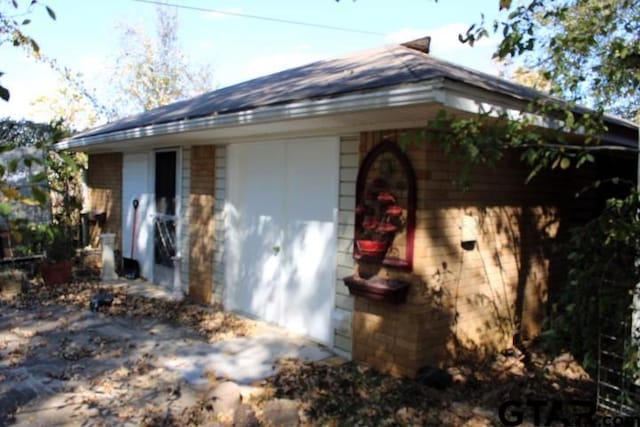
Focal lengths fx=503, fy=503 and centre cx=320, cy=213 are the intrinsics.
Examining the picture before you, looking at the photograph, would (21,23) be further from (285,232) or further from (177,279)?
(177,279)

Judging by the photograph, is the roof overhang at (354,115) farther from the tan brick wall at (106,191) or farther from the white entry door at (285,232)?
the tan brick wall at (106,191)

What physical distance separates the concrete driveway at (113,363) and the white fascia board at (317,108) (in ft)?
7.94

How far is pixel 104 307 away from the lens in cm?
693

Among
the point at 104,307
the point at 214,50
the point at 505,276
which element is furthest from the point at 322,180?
the point at 214,50

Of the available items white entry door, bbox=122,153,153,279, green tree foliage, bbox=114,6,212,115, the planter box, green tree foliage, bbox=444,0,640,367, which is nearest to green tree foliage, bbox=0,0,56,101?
green tree foliage, bbox=444,0,640,367

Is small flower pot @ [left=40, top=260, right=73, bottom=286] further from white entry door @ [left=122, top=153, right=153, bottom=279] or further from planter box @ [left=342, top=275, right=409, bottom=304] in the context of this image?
planter box @ [left=342, top=275, right=409, bottom=304]

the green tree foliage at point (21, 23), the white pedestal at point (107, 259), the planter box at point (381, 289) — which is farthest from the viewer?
the white pedestal at point (107, 259)

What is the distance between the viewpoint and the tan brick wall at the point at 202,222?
23.9ft

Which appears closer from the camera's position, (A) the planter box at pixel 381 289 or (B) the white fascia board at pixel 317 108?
(B) the white fascia board at pixel 317 108

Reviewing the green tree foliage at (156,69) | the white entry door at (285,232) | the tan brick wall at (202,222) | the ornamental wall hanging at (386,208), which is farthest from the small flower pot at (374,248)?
the green tree foliage at (156,69)

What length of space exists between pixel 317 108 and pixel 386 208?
1142mm

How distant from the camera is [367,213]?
16.0ft

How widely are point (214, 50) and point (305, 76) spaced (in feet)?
65.0

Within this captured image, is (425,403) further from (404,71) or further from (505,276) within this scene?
(404,71)
